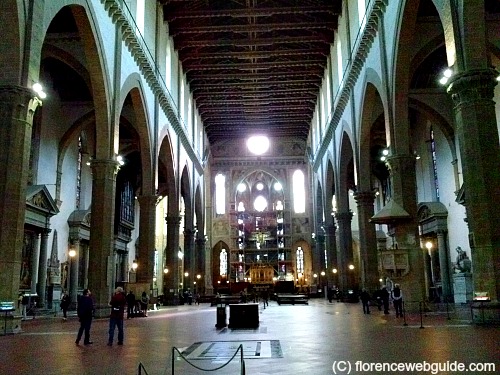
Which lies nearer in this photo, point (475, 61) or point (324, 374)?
point (324, 374)

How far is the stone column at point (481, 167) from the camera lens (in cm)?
1299

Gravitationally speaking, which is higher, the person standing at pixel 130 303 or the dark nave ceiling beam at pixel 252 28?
the dark nave ceiling beam at pixel 252 28

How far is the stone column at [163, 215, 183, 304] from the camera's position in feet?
111

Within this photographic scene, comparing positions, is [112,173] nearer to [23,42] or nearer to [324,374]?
[23,42]

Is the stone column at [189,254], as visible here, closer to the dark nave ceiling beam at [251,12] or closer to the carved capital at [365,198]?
the dark nave ceiling beam at [251,12]

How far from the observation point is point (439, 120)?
95.5ft

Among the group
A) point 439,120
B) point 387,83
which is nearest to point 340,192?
point 439,120

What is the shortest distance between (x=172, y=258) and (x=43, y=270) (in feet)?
30.9

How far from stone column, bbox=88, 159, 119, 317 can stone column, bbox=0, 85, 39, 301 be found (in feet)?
22.4

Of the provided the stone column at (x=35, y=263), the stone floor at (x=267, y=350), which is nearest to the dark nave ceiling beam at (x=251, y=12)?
the stone column at (x=35, y=263)

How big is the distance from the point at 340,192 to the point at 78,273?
17.4 m

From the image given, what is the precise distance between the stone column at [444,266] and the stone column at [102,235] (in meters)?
19.7

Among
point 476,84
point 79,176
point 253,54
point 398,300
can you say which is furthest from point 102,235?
point 253,54

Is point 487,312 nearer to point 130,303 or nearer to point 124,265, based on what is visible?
point 130,303
